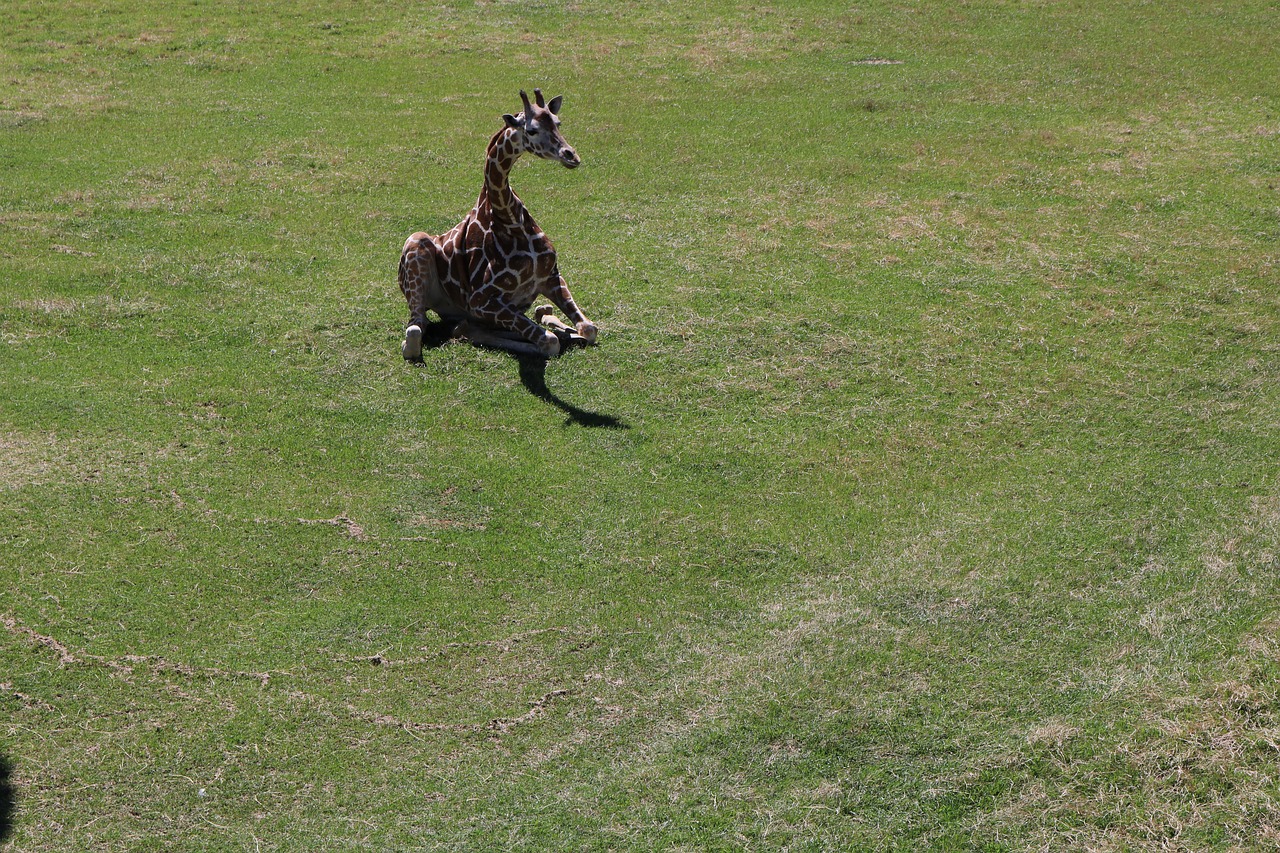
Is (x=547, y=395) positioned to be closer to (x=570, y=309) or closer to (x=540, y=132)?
(x=570, y=309)

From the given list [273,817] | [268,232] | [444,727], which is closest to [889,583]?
[444,727]

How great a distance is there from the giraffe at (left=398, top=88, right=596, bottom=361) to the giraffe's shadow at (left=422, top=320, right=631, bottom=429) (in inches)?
5.3

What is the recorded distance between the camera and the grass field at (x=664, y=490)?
7.95m

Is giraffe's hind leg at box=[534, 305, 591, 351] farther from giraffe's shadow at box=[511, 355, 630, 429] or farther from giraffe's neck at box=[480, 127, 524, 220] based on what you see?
giraffe's neck at box=[480, 127, 524, 220]

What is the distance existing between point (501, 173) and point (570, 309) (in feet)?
4.96

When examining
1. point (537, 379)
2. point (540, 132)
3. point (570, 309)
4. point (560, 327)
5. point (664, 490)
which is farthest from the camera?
point (560, 327)

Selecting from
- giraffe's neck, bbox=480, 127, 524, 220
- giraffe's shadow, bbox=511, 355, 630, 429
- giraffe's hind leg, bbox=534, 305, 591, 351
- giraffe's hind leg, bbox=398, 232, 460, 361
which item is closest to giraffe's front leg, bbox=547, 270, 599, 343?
giraffe's hind leg, bbox=534, 305, 591, 351

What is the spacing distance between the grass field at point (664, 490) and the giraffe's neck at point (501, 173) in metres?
1.48

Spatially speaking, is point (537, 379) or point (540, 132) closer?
point (540, 132)

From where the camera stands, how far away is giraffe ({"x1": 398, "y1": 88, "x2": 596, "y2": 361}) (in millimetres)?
12820

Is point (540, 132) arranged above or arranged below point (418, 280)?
above

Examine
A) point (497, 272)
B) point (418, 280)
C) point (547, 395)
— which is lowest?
point (547, 395)

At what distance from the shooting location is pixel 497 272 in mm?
12898

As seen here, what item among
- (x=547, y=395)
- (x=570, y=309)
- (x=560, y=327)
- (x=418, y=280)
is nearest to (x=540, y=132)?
(x=570, y=309)
